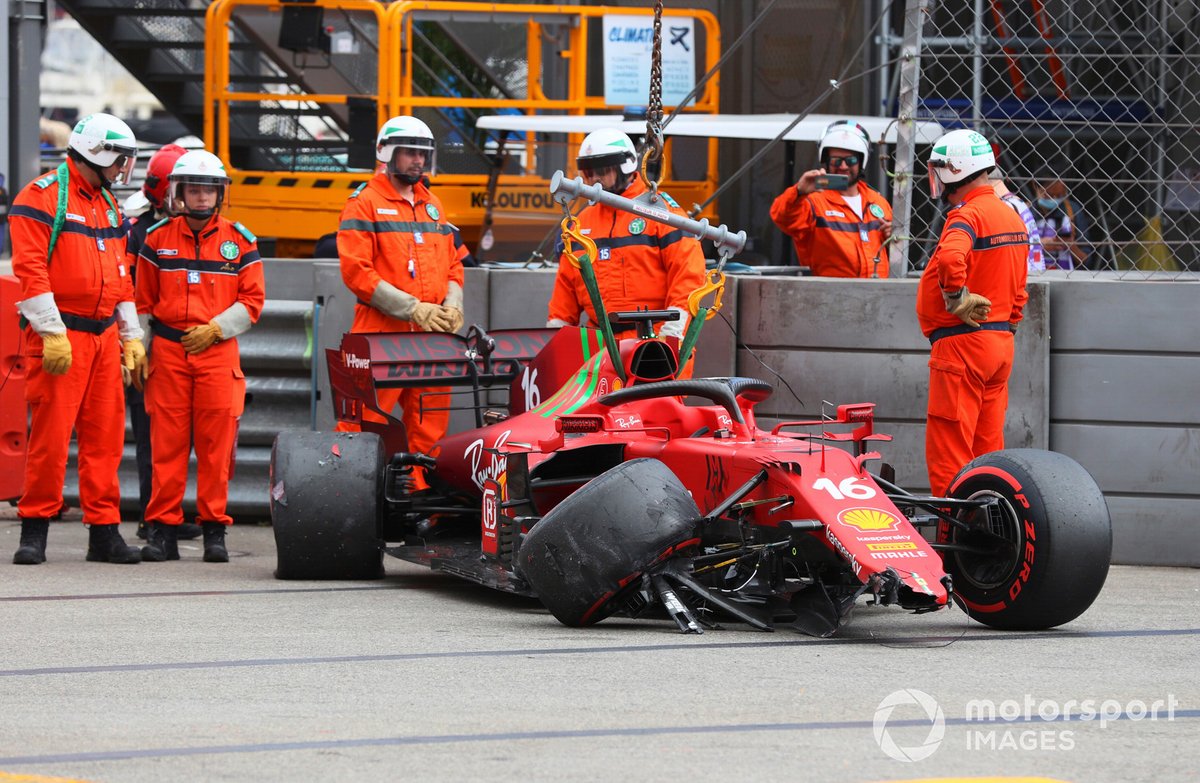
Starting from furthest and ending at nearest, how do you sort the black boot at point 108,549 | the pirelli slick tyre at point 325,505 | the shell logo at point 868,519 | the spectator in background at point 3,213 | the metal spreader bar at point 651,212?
the spectator in background at point 3,213 → the black boot at point 108,549 → the pirelli slick tyre at point 325,505 → the metal spreader bar at point 651,212 → the shell logo at point 868,519

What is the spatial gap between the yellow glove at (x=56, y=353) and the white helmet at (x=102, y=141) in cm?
94

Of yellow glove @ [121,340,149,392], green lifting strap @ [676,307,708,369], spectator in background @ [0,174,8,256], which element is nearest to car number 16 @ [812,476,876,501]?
green lifting strap @ [676,307,708,369]

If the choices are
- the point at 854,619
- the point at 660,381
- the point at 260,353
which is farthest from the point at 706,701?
the point at 260,353

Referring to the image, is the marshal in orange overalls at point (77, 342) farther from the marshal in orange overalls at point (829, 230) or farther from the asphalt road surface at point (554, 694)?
the marshal in orange overalls at point (829, 230)

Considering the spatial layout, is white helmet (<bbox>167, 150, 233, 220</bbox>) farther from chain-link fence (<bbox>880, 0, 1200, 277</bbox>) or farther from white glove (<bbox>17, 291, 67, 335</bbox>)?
chain-link fence (<bbox>880, 0, 1200, 277</bbox>)

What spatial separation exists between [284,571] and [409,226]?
232cm

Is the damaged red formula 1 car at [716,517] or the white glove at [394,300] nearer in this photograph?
the damaged red formula 1 car at [716,517]

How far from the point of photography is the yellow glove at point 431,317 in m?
9.68

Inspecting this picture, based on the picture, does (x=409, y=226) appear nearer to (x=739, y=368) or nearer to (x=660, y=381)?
(x=739, y=368)

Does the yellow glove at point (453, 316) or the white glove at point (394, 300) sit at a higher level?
the white glove at point (394, 300)

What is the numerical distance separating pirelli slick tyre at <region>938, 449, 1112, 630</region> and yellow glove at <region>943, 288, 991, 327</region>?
5.77 ft

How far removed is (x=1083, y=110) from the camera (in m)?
15.9

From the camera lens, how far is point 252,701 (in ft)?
18.1

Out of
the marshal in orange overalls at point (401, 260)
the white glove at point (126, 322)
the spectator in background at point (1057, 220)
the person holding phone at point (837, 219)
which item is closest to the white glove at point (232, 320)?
the white glove at point (126, 322)
